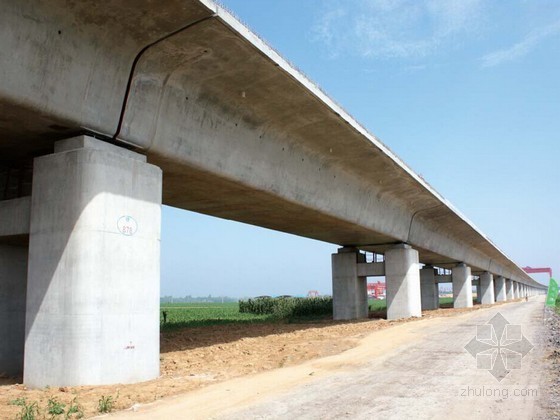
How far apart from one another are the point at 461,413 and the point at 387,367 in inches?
182

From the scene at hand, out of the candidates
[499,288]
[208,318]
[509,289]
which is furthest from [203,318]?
[509,289]

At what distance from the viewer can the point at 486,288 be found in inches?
2507

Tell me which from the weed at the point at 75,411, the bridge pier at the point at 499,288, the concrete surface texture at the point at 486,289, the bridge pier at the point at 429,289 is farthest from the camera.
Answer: the bridge pier at the point at 499,288

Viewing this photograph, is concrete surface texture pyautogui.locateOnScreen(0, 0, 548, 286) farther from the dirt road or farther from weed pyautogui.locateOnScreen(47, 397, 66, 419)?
the dirt road

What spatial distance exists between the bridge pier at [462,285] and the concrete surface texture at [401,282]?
19880mm

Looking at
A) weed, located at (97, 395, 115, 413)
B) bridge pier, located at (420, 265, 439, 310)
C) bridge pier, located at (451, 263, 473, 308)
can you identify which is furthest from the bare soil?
bridge pier, located at (451, 263, 473, 308)

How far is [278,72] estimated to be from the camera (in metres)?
12.0

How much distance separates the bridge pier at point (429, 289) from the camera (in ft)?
156

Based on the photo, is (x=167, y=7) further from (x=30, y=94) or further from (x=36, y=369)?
(x=36, y=369)

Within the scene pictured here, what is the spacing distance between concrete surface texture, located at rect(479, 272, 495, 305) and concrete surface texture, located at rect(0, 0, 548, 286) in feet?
158

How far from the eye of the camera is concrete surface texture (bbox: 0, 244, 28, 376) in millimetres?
12094

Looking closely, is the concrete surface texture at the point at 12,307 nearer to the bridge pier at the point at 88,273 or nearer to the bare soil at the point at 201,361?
the bare soil at the point at 201,361

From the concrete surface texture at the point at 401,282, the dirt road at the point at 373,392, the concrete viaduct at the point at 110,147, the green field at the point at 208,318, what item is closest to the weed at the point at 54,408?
the dirt road at the point at 373,392

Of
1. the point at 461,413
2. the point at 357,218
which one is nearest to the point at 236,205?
the point at 357,218
